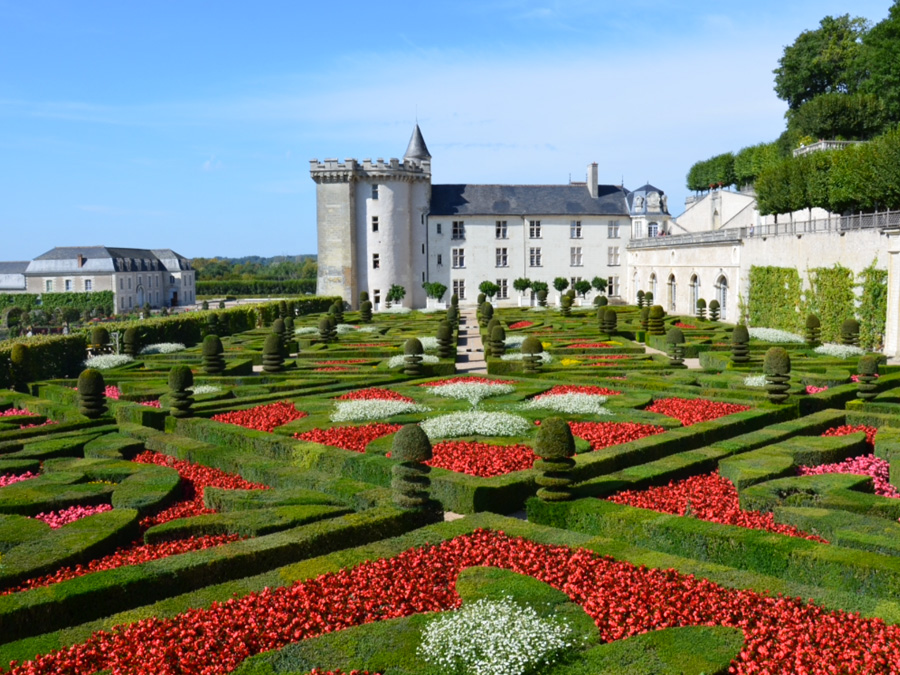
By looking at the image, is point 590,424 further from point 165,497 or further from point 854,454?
point 165,497

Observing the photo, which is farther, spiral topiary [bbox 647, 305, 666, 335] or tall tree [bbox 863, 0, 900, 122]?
tall tree [bbox 863, 0, 900, 122]

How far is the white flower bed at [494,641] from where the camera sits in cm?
629

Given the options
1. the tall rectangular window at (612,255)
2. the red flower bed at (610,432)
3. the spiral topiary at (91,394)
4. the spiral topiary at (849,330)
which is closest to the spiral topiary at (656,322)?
the spiral topiary at (849,330)

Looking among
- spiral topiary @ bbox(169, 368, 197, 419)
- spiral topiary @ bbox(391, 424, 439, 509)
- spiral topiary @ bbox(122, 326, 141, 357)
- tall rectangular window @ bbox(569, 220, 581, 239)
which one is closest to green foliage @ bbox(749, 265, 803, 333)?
tall rectangular window @ bbox(569, 220, 581, 239)

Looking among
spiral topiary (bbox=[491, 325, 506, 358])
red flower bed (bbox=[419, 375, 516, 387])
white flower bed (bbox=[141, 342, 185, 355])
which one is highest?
spiral topiary (bbox=[491, 325, 506, 358])

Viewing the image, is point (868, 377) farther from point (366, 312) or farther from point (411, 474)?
point (366, 312)

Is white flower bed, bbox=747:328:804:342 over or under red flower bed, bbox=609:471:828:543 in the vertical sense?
over

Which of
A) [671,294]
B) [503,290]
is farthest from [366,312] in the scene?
[671,294]

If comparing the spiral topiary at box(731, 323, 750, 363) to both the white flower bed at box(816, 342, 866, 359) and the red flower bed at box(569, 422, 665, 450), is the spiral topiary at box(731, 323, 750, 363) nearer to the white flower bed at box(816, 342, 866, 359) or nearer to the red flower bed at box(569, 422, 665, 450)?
the white flower bed at box(816, 342, 866, 359)

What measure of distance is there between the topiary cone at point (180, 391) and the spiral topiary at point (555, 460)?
8.18 meters

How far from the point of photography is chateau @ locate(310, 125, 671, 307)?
55.8 metres

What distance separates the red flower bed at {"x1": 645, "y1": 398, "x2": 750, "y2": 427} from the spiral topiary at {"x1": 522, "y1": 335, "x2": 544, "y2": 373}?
188 inches

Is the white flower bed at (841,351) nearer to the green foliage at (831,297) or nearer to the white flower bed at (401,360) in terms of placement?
the green foliage at (831,297)

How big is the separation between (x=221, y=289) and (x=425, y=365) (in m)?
72.0
